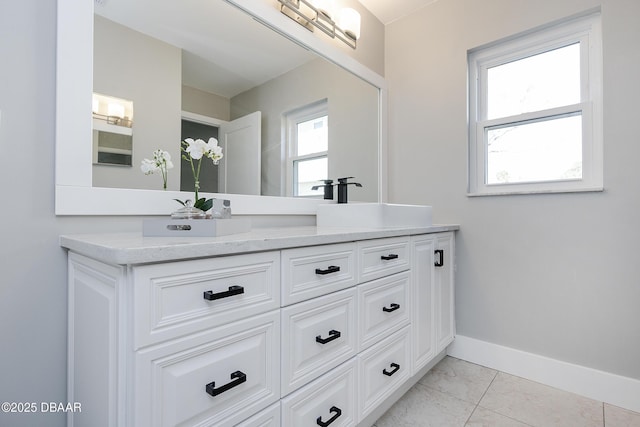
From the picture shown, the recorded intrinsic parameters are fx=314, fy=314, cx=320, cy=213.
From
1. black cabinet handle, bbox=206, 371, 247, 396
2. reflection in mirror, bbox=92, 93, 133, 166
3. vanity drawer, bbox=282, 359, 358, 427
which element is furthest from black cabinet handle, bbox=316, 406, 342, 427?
reflection in mirror, bbox=92, 93, 133, 166

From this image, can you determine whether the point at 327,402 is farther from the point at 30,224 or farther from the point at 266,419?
the point at 30,224

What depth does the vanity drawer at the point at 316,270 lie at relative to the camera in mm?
949

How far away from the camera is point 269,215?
1.59 m

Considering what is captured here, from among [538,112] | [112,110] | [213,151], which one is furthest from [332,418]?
[538,112]

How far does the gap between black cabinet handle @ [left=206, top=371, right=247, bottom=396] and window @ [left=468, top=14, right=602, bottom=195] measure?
1.75 metres

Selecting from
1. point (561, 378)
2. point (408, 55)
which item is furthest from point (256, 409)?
point (408, 55)

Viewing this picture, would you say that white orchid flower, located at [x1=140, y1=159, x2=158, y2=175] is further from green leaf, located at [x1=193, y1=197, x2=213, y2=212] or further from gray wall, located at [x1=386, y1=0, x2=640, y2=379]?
gray wall, located at [x1=386, y1=0, x2=640, y2=379]

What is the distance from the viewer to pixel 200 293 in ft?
2.45

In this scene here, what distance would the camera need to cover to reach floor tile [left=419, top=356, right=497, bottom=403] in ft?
5.46

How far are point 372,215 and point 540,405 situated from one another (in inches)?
49.5

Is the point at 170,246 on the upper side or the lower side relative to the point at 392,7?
lower

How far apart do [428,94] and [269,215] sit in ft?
4.78

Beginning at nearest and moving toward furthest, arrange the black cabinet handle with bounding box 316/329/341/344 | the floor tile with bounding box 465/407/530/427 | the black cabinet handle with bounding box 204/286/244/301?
1. the black cabinet handle with bounding box 204/286/244/301
2. the black cabinet handle with bounding box 316/329/341/344
3. the floor tile with bounding box 465/407/530/427

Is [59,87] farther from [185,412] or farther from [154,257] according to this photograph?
[185,412]
